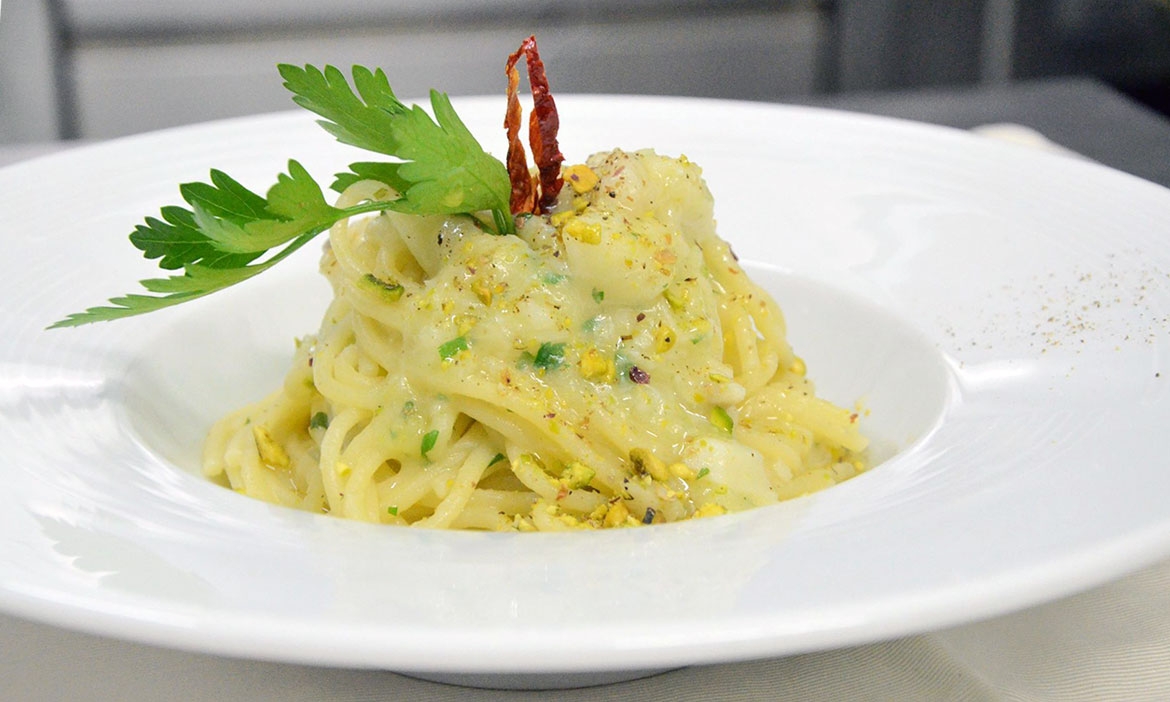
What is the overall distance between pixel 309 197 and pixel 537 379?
553 millimetres

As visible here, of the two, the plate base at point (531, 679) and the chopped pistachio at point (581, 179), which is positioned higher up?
the chopped pistachio at point (581, 179)

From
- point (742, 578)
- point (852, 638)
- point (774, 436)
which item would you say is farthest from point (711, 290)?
point (852, 638)

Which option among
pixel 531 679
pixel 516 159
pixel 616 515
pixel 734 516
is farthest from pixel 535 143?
pixel 531 679

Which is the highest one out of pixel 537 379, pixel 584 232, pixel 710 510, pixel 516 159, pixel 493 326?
pixel 516 159

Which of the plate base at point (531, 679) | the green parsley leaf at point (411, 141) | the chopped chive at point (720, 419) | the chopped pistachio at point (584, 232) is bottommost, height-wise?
the plate base at point (531, 679)

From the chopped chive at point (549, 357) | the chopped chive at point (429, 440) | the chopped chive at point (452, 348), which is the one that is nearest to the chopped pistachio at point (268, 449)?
the chopped chive at point (429, 440)

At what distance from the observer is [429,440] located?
7.94 feet

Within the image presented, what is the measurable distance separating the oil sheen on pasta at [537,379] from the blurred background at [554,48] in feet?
14.0

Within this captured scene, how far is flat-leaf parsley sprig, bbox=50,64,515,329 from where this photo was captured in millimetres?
2225

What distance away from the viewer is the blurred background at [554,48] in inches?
270

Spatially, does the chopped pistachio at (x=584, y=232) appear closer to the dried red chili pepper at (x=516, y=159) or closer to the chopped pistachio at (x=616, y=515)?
the dried red chili pepper at (x=516, y=159)

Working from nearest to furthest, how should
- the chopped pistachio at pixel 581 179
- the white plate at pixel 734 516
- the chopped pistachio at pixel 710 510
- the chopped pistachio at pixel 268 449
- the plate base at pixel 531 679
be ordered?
the white plate at pixel 734 516 → the plate base at pixel 531 679 → the chopped pistachio at pixel 710 510 → the chopped pistachio at pixel 581 179 → the chopped pistachio at pixel 268 449

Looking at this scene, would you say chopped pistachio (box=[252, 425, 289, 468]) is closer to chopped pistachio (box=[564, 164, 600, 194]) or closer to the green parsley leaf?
the green parsley leaf

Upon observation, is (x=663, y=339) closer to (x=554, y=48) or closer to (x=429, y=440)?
(x=429, y=440)
